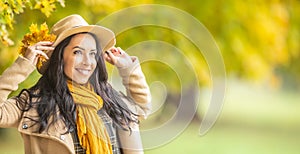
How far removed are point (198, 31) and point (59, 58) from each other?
112cm

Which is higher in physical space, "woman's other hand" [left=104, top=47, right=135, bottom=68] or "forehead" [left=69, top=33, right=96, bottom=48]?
"forehead" [left=69, top=33, right=96, bottom=48]

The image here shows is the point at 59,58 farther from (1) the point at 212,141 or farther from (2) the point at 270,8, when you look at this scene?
(1) the point at 212,141

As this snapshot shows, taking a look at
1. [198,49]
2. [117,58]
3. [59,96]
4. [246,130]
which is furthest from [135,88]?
[246,130]

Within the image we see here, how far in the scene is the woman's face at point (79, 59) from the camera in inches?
77.7

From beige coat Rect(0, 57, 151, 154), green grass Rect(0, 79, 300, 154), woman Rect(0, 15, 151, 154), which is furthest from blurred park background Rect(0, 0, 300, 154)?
beige coat Rect(0, 57, 151, 154)

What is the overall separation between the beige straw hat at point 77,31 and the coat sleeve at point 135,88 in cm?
8


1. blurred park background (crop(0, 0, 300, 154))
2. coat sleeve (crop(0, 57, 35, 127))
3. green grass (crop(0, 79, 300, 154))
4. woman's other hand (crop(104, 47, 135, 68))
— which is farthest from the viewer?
green grass (crop(0, 79, 300, 154))

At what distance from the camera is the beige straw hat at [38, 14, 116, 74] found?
196 cm

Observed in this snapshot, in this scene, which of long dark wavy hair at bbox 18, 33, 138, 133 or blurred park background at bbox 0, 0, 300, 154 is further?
blurred park background at bbox 0, 0, 300, 154

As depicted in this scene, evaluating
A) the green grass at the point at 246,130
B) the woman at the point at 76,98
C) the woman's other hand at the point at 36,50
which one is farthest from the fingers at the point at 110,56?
the green grass at the point at 246,130

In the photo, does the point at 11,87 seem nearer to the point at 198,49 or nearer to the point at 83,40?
the point at 83,40

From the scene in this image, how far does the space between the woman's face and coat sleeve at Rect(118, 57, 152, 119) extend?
95 millimetres

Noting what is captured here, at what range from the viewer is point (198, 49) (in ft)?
11.5

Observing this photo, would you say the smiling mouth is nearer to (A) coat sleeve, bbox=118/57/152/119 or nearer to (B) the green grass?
(A) coat sleeve, bbox=118/57/152/119
